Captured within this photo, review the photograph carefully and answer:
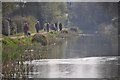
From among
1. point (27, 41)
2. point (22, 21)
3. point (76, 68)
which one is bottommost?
point (76, 68)

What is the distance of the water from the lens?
924 cm

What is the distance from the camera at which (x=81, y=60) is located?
932 centimetres

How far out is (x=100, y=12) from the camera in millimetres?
9344

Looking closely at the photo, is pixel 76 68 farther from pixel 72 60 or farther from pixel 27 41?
pixel 27 41

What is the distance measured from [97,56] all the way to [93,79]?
1.16 feet

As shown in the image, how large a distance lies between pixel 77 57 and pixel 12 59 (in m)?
0.94

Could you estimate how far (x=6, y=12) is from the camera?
927cm

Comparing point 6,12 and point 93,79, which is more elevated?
point 6,12

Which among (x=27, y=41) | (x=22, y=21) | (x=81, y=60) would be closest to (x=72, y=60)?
(x=81, y=60)

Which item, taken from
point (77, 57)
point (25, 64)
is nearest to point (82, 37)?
point (77, 57)

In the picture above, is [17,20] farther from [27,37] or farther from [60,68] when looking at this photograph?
[60,68]

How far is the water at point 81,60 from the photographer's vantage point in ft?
30.3

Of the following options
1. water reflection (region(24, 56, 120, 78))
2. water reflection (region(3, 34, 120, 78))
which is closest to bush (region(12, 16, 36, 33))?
water reflection (region(3, 34, 120, 78))

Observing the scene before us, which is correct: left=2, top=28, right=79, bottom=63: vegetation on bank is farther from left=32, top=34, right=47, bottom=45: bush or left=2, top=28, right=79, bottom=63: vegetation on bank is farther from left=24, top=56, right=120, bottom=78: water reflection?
left=24, top=56, right=120, bottom=78: water reflection
